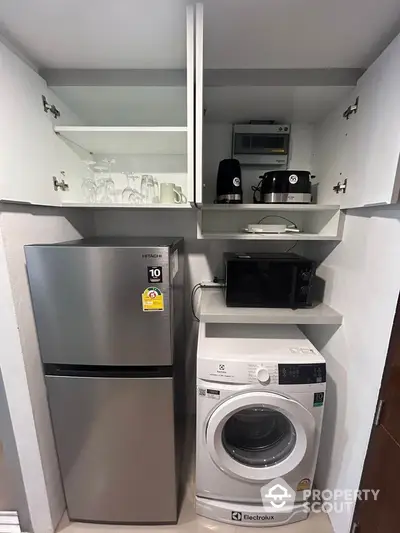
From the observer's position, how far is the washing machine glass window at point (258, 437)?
1.24 meters

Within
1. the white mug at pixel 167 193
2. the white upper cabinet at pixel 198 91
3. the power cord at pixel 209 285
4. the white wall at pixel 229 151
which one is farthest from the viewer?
the power cord at pixel 209 285

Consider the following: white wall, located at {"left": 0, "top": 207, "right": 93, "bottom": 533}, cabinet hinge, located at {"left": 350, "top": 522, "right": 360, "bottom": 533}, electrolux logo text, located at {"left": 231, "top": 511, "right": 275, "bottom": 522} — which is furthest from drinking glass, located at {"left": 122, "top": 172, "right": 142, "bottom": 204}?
cabinet hinge, located at {"left": 350, "top": 522, "right": 360, "bottom": 533}

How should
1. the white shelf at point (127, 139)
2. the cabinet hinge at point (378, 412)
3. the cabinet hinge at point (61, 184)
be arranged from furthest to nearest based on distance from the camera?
the cabinet hinge at point (61, 184)
the white shelf at point (127, 139)
the cabinet hinge at point (378, 412)

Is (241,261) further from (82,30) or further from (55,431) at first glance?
(55,431)

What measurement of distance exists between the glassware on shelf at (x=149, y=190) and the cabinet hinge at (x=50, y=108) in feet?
1.57

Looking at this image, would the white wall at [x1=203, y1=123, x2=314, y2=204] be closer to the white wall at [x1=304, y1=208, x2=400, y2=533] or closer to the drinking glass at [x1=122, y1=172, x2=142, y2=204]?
the drinking glass at [x1=122, y1=172, x2=142, y2=204]

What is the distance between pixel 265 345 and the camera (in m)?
1.26

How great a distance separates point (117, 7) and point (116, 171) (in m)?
0.87

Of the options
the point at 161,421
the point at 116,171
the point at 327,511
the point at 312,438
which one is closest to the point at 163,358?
the point at 161,421

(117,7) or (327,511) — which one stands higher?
(117,7)

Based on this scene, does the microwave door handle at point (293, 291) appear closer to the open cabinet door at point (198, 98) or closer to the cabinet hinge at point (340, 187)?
the cabinet hinge at point (340, 187)

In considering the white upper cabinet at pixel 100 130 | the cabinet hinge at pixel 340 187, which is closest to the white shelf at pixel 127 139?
the white upper cabinet at pixel 100 130

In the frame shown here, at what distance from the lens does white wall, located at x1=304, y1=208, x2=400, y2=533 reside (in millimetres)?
944

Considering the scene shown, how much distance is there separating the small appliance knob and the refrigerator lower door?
1.32 ft
